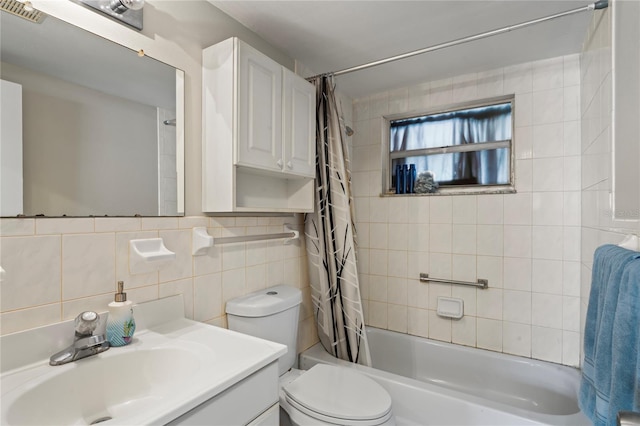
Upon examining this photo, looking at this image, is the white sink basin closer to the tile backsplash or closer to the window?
the tile backsplash

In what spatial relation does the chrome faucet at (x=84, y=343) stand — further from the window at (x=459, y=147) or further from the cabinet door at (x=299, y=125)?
the window at (x=459, y=147)

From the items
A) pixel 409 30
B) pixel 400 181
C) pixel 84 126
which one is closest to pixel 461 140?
pixel 400 181

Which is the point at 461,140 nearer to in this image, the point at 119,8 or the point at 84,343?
the point at 119,8

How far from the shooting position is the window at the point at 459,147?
228cm

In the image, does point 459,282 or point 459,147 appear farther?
point 459,147

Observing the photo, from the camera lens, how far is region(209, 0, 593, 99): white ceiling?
1.56 meters

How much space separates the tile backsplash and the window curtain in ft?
4.76

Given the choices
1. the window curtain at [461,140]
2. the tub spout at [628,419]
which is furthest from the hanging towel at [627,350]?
the window curtain at [461,140]

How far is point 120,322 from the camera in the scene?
3.57ft

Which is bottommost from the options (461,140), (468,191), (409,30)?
(468,191)

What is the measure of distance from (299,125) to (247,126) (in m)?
0.40

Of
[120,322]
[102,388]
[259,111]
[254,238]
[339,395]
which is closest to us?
[102,388]

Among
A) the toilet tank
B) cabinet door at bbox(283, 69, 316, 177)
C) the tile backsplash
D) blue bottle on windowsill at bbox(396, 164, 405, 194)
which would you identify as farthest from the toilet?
blue bottle on windowsill at bbox(396, 164, 405, 194)

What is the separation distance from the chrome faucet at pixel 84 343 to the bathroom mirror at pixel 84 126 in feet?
1.12
